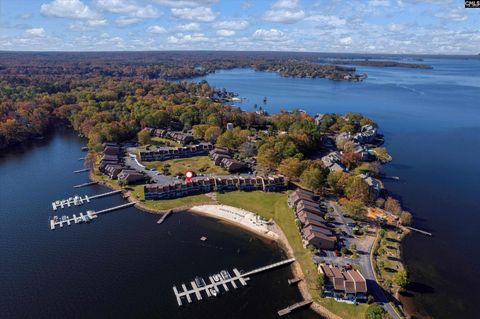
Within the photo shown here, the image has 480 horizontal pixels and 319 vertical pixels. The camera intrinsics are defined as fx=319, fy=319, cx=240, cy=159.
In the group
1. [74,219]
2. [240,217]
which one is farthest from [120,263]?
[240,217]

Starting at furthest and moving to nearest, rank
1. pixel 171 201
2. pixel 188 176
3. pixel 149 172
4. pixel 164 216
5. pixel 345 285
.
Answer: pixel 149 172, pixel 188 176, pixel 171 201, pixel 164 216, pixel 345 285

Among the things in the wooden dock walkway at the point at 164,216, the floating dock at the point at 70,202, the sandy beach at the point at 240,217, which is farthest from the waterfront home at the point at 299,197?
the floating dock at the point at 70,202

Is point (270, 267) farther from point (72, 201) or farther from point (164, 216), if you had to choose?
point (72, 201)

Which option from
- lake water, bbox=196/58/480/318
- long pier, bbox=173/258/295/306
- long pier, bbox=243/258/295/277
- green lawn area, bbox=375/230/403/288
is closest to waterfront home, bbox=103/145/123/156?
long pier, bbox=173/258/295/306

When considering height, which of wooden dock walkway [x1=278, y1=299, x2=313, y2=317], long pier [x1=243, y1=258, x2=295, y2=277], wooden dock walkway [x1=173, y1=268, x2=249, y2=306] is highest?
long pier [x1=243, y1=258, x2=295, y2=277]

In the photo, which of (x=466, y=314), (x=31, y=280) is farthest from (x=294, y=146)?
(x=31, y=280)

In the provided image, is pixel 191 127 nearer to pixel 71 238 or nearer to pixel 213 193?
pixel 213 193

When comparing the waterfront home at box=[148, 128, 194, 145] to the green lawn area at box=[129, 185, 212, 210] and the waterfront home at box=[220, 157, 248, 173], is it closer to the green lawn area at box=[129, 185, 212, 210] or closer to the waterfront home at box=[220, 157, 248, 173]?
the waterfront home at box=[220, 157, 248, 173]
